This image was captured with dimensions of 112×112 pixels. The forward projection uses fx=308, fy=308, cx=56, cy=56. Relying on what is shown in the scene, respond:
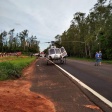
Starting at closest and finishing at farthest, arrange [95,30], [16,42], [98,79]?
[98,79] → [95,30] → [16,42]

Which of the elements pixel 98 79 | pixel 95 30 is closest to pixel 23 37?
pixel 95 30

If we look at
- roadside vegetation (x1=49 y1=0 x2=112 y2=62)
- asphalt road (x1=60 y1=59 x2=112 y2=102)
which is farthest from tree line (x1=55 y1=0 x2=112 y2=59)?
asphalt road (x1=60 y1=59 x2=112 y2=102)

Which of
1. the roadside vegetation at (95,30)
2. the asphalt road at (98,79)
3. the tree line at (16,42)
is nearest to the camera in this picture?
the asphalt road at (98,79)

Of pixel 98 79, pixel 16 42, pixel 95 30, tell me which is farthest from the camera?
pixel 16 42

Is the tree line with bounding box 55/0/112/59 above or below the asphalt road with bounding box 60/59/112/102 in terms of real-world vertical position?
above

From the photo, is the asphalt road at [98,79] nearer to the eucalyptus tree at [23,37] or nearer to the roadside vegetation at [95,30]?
the roadside vegetation at [95,30]

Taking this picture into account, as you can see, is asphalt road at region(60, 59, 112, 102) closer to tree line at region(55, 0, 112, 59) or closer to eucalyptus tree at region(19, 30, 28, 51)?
tree line at region(55, 0, 112, 59)

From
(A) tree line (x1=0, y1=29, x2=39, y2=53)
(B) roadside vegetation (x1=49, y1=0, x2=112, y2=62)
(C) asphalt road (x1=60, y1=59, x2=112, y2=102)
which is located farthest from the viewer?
(A) tree line (x1=0, y1=29, x2=39, y2=53)

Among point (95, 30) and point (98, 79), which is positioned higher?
point (95, 30)

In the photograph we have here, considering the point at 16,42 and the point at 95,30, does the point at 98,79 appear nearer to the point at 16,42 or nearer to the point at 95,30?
the point at 95,30

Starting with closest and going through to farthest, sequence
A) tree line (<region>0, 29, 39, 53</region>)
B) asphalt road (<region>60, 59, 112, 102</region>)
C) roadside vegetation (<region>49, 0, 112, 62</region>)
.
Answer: asphalt road (<region>60, 59, 112, 102</region>) → roadside vegetation (<region>49, 0, 112, 62</region>) → tree line (<region>0, 29, 39, 53</region>)

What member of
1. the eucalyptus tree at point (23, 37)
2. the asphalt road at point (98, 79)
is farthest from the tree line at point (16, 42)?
the asphalt road at point (98, 79)

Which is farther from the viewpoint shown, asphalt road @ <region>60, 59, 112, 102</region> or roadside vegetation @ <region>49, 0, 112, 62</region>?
roadside vegetation @ <region>49, 0, 112, 62</region>

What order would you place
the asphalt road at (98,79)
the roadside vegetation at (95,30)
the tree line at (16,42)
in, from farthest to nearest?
the tree line at (16,42), the roadside vegetation at (95,30), the asphalt road at (98,79)
